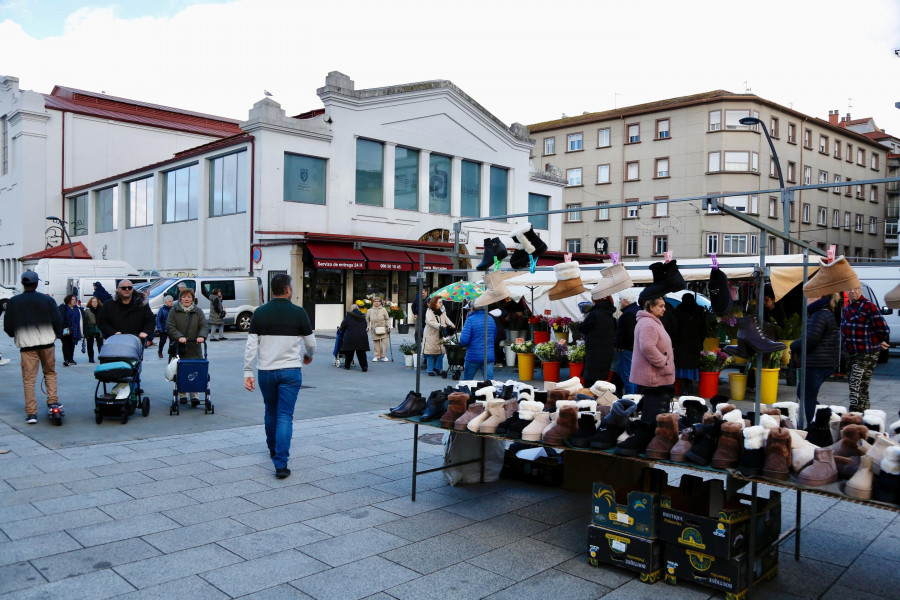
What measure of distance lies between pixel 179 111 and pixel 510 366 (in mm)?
39618

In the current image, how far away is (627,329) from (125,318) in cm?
725

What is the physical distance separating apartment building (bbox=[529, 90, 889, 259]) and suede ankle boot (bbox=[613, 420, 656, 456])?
37.9 m

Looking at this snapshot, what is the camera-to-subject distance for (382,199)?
1214 inches

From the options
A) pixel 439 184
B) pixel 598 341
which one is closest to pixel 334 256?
pixel 439 184

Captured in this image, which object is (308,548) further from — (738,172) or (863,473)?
(738,172)

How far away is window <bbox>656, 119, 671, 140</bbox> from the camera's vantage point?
4716 centimetres

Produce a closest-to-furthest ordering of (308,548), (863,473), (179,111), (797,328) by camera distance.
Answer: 1. (863,473)
2. (308,548)
3. (797,328)
4. (179,111)

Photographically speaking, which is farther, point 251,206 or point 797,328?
point 251,206

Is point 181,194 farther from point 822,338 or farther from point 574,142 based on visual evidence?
point 822,338

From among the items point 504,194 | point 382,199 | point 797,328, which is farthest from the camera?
point 504,194

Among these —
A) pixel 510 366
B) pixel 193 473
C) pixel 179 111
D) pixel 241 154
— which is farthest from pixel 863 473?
pixel 179 111

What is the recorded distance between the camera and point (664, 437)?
4406mm

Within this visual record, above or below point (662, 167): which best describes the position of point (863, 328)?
below

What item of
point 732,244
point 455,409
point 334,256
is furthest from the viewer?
point 732,244
